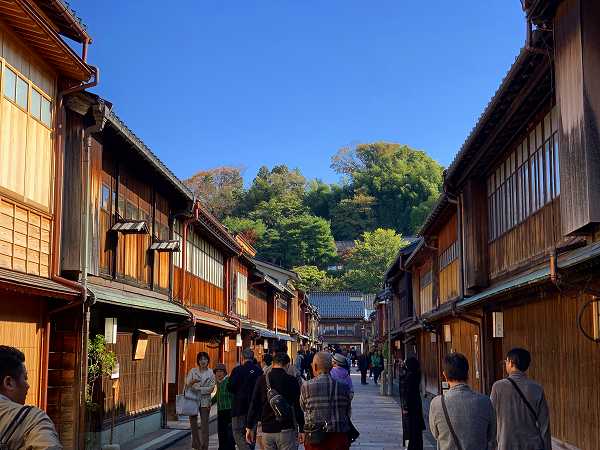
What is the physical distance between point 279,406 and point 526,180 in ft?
25.5

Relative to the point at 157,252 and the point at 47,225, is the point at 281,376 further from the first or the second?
the point at 157,252

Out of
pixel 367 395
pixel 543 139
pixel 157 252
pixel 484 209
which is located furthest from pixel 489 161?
pixel 367 395

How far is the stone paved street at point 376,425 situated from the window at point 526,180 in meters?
5.44

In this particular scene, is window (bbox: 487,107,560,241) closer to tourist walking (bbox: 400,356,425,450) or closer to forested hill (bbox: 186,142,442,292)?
tourist walking (bbox: 400,356,425,450)

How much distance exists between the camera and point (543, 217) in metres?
13.1

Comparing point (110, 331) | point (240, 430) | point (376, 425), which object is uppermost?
point (110, 331)

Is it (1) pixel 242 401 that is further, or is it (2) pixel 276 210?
(2) pixel 276 210

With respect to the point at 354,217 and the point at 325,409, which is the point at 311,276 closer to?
the point at 354,217

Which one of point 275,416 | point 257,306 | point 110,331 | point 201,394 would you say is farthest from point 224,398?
point 257,306

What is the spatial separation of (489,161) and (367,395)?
20846mm

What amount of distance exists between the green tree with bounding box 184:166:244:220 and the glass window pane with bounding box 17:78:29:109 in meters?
90.2

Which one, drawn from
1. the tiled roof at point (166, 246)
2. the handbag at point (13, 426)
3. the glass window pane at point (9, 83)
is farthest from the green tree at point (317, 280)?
the handbag at point (13, 426)

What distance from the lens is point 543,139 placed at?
13.0 metres

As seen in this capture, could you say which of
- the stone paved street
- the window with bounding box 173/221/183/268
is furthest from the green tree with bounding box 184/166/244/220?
the window with bounding box 173/221/183/268
